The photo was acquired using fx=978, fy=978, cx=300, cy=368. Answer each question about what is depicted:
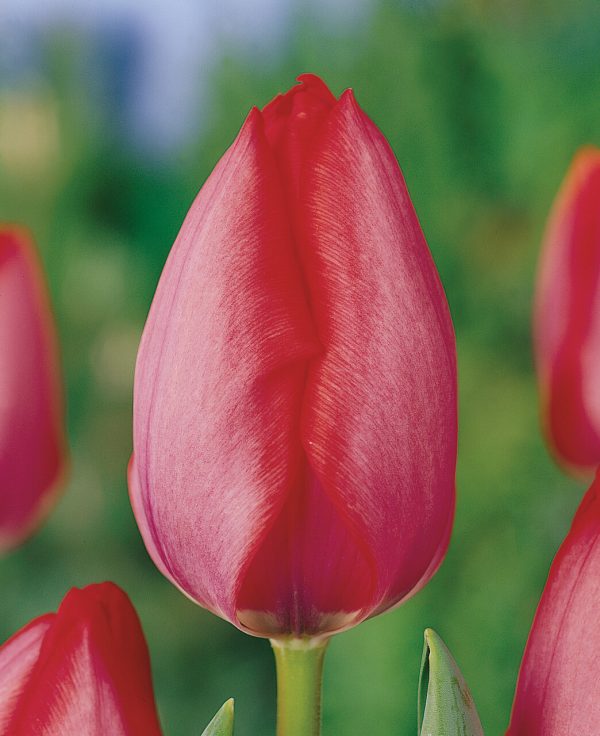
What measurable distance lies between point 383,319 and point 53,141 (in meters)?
0.23

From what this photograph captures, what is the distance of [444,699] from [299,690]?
0.23 feet

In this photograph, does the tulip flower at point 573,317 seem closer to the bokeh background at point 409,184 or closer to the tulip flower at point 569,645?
the bokeh background at point 409,184

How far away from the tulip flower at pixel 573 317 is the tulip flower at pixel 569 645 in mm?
125

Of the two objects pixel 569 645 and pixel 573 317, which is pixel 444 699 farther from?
pixel 573 317

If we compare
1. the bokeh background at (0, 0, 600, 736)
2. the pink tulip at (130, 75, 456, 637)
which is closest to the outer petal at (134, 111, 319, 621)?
the pink tulip at (130, 75, 456, 637)

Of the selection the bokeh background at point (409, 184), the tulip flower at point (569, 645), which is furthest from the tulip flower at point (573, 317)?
the tulip flower at point (569, 645)

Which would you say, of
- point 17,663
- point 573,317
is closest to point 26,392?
point 17,663

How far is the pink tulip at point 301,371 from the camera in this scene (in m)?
0.31

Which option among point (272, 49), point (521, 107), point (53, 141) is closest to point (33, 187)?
point (53, 141)

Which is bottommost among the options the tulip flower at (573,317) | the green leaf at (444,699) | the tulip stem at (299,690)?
the tulip stem at (299,690)

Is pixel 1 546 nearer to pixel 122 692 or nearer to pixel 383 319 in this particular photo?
pixel 122 692

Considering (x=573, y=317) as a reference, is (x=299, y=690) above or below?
below

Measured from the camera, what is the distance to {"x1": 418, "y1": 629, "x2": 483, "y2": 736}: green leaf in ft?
1.09

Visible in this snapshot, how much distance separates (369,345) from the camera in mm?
313
